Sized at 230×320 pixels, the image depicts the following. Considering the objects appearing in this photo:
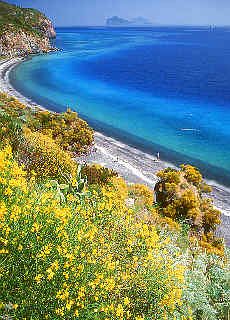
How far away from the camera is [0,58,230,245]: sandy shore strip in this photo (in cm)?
2989

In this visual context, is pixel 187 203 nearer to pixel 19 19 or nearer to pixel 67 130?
pixel 67 130

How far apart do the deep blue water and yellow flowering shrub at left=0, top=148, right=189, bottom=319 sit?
92.3 feet

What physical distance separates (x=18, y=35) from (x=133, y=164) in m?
96.9

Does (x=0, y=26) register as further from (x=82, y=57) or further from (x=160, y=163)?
(x=160, y=163)

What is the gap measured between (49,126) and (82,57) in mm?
87579

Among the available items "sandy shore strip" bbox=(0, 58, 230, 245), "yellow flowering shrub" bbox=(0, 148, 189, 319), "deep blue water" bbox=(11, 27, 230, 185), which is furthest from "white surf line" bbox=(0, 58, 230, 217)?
"yellow flowering shrub" bbox=(0, 148, 189, 319)

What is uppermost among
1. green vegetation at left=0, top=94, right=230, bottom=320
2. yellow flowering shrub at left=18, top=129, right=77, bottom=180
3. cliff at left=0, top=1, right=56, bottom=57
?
cliff at left=0, top=1, right=56, bottom=57

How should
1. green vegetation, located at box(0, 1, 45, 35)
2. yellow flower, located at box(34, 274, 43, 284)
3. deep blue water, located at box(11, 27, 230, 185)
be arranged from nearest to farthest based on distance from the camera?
yellow flower, located at box(34, 274, 43, 284)
deep blue water, located at box(11, 27, 230, 185)
green vegetation, located at box(0, 1, 45, 35)

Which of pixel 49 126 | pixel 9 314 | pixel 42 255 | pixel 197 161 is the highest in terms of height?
pixel 42 255

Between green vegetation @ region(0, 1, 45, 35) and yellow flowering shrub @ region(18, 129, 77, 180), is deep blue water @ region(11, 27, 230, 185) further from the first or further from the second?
yellow flowering shrub @ region(18, 129, 77, 180)

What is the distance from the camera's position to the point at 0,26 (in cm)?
11888

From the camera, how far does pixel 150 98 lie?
66812 mm

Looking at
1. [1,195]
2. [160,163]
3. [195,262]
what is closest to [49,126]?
[160,163]

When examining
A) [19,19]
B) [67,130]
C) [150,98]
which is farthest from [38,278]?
[19,19]
